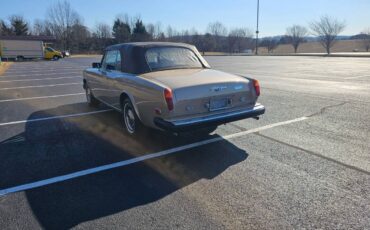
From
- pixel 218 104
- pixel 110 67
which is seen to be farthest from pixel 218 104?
pixel 110 67

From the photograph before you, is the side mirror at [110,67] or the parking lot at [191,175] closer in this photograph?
the parking lot at [191,175]

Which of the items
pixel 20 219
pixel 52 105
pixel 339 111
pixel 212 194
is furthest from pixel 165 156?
pixel 52 105

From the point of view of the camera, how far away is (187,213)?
2996 millimetres

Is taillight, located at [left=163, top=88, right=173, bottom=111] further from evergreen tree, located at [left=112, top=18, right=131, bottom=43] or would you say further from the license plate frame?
evergreen tree, located at [left=112, top=18, right=131, bottom=43]

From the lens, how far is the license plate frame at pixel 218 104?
14.9 ft

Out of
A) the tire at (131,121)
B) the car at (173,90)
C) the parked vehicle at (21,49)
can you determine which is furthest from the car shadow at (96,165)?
the parked vehicle at (21,49)

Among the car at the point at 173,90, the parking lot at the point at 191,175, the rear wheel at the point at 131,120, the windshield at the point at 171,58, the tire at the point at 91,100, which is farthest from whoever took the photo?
the tire at the point at 91,100

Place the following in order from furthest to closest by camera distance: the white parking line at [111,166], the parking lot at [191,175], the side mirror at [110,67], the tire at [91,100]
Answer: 1. the tire at [91,100]
2. the side mirror at [110,67]
3. the white parking line at [111,166]
4. the parking lot at [191,175]

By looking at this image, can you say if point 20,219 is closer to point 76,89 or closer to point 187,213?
point 187,213

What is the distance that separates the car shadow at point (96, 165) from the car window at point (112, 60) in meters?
1.25

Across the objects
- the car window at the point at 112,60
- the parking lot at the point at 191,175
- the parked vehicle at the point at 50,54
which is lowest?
the parking lot at the point at 191,175

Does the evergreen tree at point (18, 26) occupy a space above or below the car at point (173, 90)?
above

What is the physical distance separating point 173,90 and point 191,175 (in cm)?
123

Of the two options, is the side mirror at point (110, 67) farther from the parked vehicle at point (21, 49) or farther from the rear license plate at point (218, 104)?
the parked vehicle at point (21, 49)
